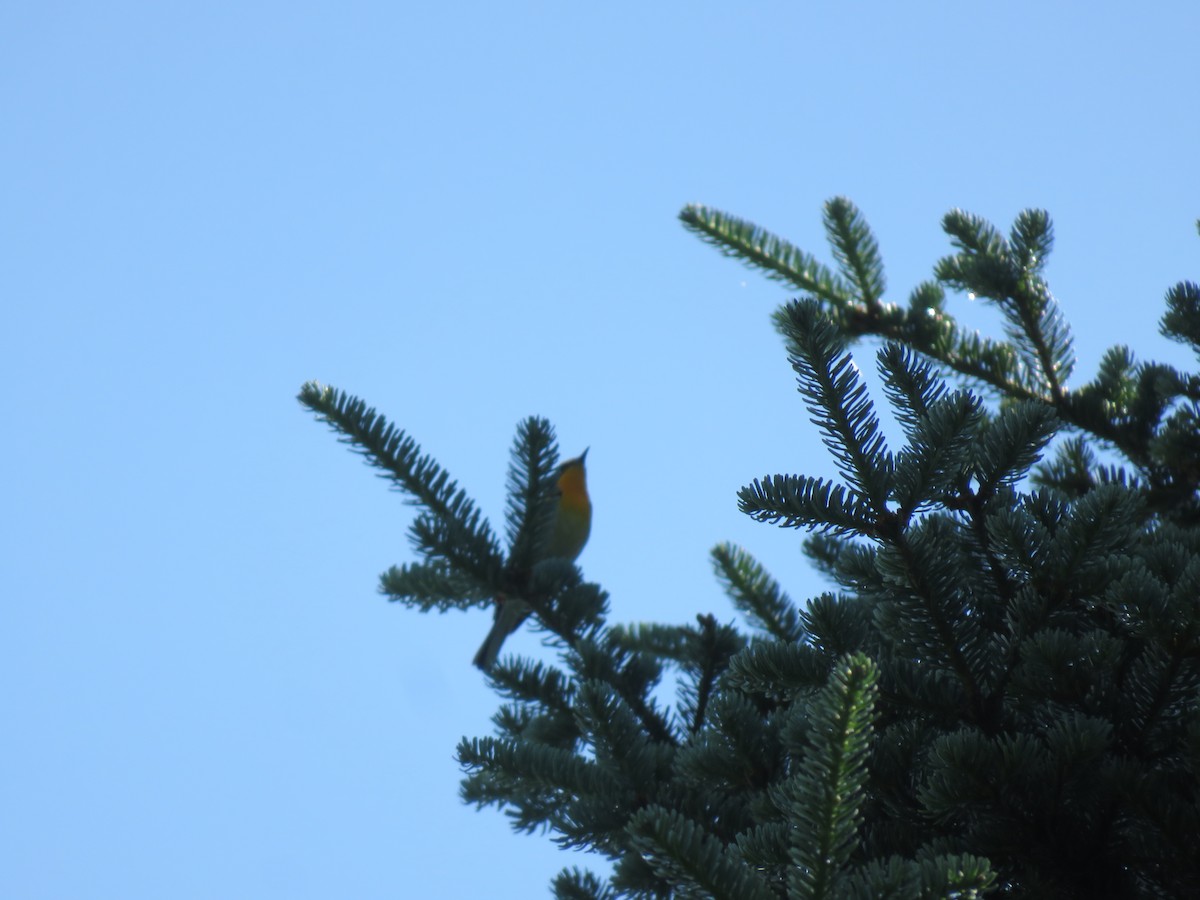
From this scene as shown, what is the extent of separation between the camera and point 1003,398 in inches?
132

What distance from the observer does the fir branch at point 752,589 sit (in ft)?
10.6

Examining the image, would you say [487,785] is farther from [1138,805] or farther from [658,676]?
[1138,805]

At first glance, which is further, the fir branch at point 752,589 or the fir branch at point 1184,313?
the fir branch at point 752,589

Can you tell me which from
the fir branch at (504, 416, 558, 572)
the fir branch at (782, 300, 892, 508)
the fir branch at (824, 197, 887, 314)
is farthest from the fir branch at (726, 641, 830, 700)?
the fir branch at (824, 197, 887, 314)

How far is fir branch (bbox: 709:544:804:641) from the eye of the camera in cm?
324

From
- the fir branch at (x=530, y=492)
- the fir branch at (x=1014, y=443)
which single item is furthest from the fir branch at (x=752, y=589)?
the fir branch at (x=1014, y=443)

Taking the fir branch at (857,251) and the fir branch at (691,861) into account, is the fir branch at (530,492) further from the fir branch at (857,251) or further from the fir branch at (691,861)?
the fir branch at (691,861)

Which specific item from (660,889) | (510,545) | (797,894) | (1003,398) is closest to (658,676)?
(510,545)

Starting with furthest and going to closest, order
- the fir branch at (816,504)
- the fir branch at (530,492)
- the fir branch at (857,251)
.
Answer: the fir branch at (857,251)
the fir branch at (530,492)
the fir branch at (816,504)

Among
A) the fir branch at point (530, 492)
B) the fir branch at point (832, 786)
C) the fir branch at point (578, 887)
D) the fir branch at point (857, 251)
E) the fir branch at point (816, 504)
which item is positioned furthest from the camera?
the fir branch at point (857, 251)

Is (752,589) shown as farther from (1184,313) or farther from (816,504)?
(816,504)

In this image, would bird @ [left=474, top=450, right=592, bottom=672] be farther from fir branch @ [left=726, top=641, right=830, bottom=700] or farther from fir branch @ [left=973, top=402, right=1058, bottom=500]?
fir branch @ [left=973, top=402, right=1058, bottom=500]

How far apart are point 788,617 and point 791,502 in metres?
1.77

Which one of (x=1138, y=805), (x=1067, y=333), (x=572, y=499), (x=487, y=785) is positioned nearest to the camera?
(x=1138, y=805)
